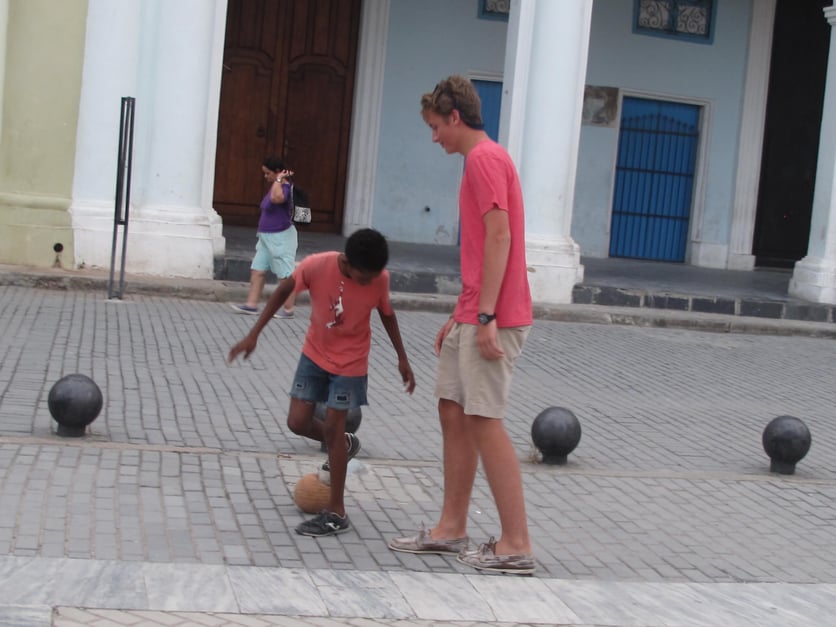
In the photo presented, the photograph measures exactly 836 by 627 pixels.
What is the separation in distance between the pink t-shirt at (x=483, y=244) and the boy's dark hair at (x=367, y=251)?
37 centimetres

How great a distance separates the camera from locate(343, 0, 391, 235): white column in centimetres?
1745

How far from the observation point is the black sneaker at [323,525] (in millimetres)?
5375

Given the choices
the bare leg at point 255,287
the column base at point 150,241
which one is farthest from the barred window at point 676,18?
the bare leg at point 255,287

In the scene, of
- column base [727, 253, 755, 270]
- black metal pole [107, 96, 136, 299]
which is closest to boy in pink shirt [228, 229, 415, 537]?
black metal pole [107, 96, 136, 299]

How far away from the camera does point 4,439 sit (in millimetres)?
6402

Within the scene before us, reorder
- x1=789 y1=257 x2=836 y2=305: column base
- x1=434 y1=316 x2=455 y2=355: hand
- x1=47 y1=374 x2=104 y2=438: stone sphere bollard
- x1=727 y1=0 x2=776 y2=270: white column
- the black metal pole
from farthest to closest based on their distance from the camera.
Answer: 1. x1=727 y1=0 x2=776 y2=270: white column
2. x1=789 y1=257 x2=836 y2=305: column base
3. the black metal pole
4. x1=47 y1=374 x2=104 y2=438: stone sphere bollard
5. x1=434 y1=316 x2=455 y2=355: hand

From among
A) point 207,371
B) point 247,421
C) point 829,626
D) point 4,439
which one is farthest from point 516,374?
point 829,626

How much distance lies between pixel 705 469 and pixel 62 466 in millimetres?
3534

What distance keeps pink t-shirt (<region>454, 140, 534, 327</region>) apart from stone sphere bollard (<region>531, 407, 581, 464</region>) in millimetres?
1978

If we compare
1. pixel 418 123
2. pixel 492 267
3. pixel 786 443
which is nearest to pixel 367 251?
pixel 492 267

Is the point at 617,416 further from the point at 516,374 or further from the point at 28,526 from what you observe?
the point at 28,526

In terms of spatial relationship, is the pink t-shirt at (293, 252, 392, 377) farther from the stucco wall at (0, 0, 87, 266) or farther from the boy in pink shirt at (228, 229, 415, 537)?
the stucco wall at (0, 0, 87, 266)

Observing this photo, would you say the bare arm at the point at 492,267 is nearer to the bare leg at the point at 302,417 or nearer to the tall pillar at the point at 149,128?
the bare leg at the point at 302,417

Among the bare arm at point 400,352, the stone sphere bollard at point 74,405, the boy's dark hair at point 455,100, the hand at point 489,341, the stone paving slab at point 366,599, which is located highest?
the boy's dark hair at point 455,100
